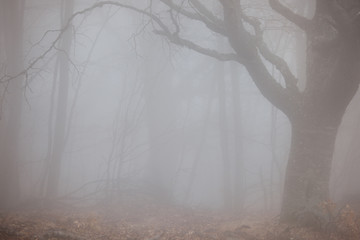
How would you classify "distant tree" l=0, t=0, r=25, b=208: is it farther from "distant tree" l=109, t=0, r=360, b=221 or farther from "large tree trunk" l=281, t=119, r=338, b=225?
"large tree trunk" l=281, t=119, r=338, b=225

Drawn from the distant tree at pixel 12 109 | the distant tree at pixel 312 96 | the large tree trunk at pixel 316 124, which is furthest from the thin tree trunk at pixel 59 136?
the large tree trunk at pixel 316 124

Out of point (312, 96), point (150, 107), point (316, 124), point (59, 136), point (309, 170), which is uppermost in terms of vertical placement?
point (150, 107)

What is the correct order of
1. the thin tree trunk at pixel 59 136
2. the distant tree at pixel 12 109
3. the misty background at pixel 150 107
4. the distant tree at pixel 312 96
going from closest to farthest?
the distant tree at pixel 312 96 → the distant tree at pixel 12 109 → the thin tree trunk at pixel 59 136 → the misty background at pixel 150 107

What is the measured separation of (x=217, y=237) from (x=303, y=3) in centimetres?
964

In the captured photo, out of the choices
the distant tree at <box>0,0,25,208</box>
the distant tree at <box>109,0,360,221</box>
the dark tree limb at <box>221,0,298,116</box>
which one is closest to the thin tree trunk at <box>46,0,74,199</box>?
the distant tree at <box>0,0,25,208</box>

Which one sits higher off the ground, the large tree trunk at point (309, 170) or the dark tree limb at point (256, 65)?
the dark tree limb at point (256, 65)

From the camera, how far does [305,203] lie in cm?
504

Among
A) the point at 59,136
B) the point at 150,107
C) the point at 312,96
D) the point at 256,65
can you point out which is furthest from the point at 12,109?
the point at 312,96

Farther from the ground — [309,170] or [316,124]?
[316,124]

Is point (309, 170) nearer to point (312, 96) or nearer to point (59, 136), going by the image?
point (312, 96)

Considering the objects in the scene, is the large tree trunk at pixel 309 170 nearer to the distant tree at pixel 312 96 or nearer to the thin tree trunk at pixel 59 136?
the distant tree at pixel 312 96

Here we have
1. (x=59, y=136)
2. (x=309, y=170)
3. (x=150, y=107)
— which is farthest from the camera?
(x=150, y=107)

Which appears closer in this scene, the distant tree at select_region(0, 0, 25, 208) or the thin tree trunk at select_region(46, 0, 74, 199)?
the distant tree at select_region(0, 0, 25, 208)

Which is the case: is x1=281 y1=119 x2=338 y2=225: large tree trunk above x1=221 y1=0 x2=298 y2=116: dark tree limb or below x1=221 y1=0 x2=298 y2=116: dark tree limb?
below
